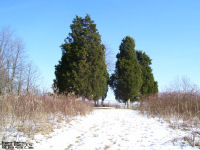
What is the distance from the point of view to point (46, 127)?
4.42 metres

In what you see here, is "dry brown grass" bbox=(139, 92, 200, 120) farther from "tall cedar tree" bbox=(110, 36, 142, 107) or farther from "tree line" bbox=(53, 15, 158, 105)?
"tall cedar tree" bbox=(110, 36, 142, 107)

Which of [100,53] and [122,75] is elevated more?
[100,53]

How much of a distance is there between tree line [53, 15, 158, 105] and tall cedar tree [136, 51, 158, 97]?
2351 millimetres

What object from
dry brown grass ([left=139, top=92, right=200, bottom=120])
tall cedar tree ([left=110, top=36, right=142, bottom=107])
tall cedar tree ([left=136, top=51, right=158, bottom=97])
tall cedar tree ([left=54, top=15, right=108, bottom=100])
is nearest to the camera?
dry brown grass ([left=139, top=92, right=200, bottom=120])

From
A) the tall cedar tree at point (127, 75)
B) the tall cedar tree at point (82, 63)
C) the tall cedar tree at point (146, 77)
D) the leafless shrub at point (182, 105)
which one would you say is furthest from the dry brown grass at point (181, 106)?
the tall cedar tree at point (146, 77)

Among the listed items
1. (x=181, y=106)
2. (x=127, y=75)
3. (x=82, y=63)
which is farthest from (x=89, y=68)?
(x=181, y=106)

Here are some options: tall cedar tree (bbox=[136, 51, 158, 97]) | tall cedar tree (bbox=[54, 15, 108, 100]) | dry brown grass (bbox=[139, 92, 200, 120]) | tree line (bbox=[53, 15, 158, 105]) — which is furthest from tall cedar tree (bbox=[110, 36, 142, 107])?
dry brown grass (bbox=[139, 92, 200, 120])

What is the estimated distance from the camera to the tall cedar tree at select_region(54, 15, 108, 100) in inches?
545

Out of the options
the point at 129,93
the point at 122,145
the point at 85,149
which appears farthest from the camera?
the point at 129,93

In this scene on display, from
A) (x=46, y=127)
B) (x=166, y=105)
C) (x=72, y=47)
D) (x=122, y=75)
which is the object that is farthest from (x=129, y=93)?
(x=46, y=127)

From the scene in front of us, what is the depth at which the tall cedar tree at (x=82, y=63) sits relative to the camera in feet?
45.4

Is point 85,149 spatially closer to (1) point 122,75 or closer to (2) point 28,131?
(2) point 28,131

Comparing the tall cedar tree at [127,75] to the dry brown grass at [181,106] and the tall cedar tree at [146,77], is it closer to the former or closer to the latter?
the tall cedar tree at [146,77]

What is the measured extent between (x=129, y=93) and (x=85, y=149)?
48.2 ft
